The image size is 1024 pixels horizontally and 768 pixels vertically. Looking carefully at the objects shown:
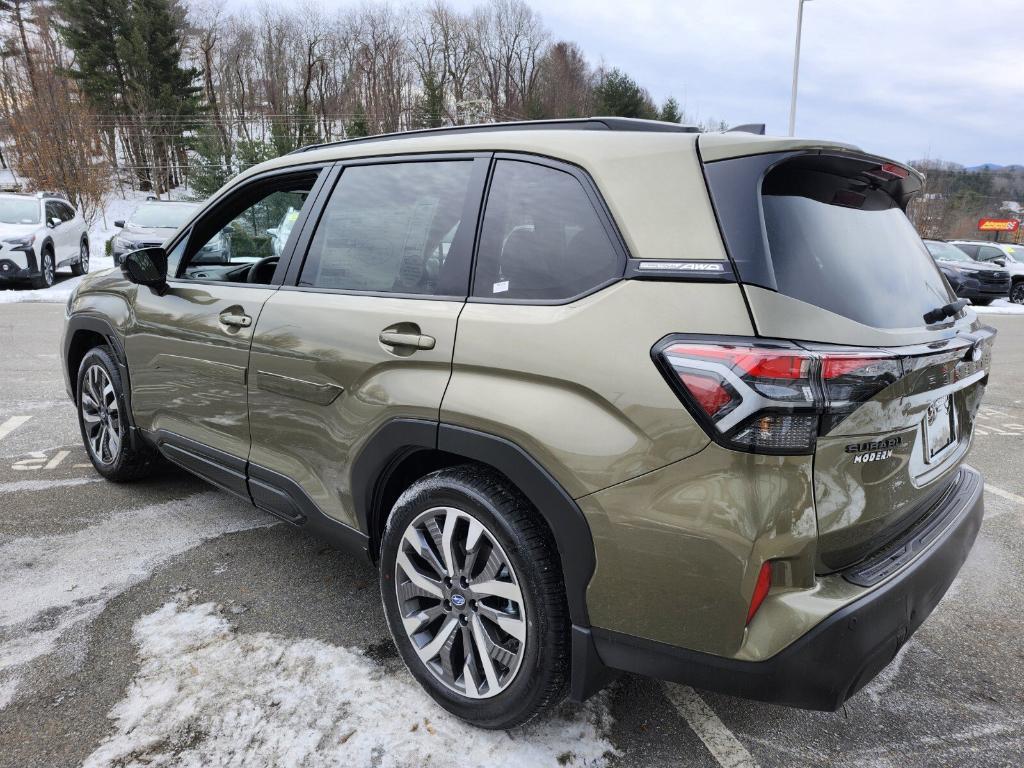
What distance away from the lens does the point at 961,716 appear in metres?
2.27

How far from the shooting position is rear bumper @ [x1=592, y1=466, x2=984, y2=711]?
161cm

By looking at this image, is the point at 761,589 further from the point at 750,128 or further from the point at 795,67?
the point at 795,67

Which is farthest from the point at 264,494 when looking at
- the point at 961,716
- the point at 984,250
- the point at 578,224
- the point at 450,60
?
the point at 450,60

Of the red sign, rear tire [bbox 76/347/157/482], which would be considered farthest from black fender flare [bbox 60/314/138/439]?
the red sign

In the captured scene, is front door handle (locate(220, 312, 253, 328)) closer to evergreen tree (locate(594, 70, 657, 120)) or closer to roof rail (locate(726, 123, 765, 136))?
roof rail (locate(726, 123, 765, 136))

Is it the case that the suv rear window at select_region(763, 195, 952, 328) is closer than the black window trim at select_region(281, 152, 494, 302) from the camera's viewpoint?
Yes

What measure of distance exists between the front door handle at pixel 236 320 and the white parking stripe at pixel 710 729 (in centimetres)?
206

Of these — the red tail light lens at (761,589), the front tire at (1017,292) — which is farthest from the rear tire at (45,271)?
the front tire at (1017,292)

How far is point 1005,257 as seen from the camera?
2042 centimetres

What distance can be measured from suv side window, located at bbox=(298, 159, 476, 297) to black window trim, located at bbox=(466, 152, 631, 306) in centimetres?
6

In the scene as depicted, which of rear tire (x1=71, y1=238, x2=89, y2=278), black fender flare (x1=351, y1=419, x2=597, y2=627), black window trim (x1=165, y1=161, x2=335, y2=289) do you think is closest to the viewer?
black fender flare (x1=351, y1=419, x2=597, y2=627)

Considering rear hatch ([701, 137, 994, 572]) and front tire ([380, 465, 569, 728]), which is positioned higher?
rear hatch ([701, 137, 994, 572])

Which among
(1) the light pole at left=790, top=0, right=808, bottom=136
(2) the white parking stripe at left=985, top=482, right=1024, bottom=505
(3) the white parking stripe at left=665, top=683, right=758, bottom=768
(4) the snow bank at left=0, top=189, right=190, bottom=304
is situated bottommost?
(2) the white parking stripe at left=985, top=482, right=1024, bottom=505

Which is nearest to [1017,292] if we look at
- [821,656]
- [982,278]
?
[982,278]
